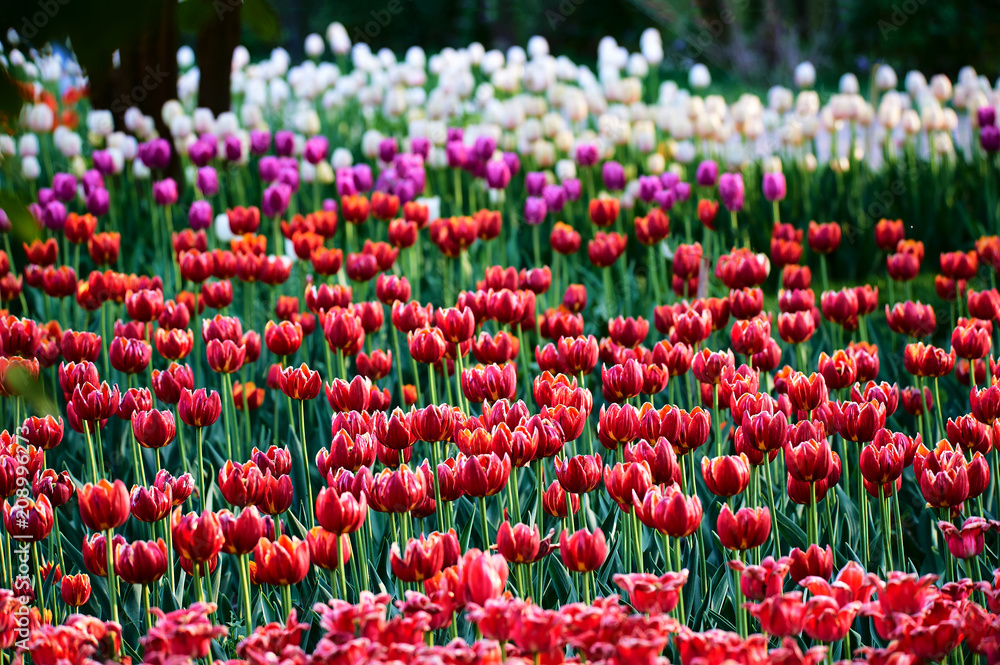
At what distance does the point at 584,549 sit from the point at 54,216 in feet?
11.4

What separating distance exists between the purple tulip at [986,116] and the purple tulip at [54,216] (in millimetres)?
4462

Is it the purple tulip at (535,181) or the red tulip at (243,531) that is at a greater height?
the purple tulip at (535,181)

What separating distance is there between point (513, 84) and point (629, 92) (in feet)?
2.92

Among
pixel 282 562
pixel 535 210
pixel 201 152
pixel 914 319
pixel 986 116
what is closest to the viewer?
pixel 282 562

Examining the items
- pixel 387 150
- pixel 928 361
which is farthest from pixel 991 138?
pixel 928 361

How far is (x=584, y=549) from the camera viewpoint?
5.74 feet

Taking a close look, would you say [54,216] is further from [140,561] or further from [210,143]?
[140,561]

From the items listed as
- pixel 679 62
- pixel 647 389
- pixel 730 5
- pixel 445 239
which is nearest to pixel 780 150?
pixel 445 239

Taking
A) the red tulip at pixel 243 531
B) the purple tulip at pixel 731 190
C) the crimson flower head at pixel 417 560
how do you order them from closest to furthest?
the crimson flower head at pixel 417 560 → the red tulip at pixel 243 531 → the purple tulip at pixel 731 190

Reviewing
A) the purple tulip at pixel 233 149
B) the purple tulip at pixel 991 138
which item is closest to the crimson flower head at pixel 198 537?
the purple tulip at pixel 233 149

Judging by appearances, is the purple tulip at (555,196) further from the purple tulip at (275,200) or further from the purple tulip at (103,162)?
the purple tulip at (103,162)

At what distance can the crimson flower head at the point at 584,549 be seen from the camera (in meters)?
1.74

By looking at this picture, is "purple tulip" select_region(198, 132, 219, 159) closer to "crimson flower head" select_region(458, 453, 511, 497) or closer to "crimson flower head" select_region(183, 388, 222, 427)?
"crimson flower head" select_region(183, 388, 222, 427)

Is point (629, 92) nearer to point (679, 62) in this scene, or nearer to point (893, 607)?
point (893, 607)
